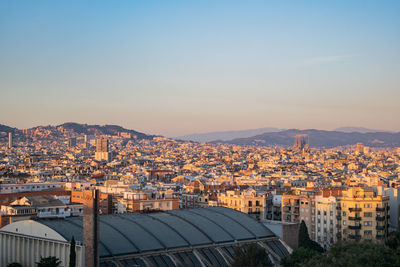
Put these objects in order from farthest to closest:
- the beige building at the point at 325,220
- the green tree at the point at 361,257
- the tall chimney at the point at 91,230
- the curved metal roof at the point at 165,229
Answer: the beige building at the point at 325,220
the curved metal roof at the point at 165,229
the tall chimney at the point at 91,230
the green tree at the point at 361,257

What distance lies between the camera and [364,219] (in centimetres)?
5703

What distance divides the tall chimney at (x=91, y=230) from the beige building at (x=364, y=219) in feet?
88.9

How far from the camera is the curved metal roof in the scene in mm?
39781

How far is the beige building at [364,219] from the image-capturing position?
5653cm

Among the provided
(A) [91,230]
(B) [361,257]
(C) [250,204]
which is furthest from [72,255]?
(C) [250,204]

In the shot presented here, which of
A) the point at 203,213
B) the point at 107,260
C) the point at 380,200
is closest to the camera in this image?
the point at 107,260

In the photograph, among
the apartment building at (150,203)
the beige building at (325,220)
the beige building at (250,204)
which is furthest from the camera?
the apartment building at (150,203)

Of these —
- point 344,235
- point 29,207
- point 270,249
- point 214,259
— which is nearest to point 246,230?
point 270,249

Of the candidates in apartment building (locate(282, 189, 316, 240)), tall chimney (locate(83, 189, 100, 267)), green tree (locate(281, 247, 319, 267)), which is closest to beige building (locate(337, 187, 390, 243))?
apartment building (locate(282, 189, 316, 240))

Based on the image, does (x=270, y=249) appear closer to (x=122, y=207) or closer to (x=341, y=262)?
(x=341, y=262)

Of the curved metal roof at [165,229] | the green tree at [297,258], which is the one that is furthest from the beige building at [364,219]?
the green tree at [297,258]

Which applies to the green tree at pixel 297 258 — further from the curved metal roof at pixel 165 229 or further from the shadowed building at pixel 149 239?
the curved metal roof at pixel 165 229

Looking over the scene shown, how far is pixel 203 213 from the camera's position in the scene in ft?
164

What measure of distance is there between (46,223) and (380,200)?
2947 cm
